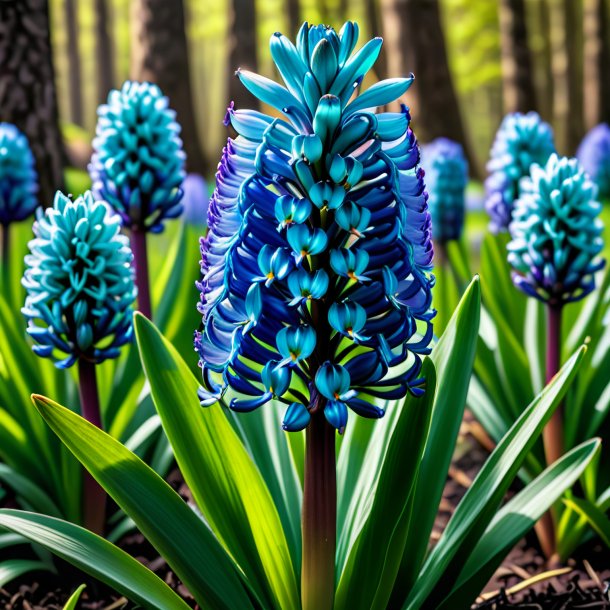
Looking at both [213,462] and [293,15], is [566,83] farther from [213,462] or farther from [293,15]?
[213,462]

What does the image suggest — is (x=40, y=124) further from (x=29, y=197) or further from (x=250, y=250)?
(x=250, y=250)

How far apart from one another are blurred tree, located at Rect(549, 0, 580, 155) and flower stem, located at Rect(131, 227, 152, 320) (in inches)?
488

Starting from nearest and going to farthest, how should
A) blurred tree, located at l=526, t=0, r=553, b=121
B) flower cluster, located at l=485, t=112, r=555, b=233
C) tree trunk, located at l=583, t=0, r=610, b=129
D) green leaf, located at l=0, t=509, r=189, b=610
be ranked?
green leaf, located at l=0, t=509, r=189, b=610 → flower cluster, located at l=485, t=112, r=555, b=233 → tree trunk, located at l=583, t=0, r=610, b=129 → blurred tree, located at l=526, t=0, r=553, b=121

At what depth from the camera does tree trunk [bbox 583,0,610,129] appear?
13109 mm

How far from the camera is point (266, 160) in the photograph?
1.65 meters

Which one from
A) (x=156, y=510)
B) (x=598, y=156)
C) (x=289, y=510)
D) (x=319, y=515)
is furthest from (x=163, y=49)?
(x=319, y=515)

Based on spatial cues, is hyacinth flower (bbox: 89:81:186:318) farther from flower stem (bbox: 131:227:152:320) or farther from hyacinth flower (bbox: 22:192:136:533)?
hyacinth flower (bbox: 22:192:136:533)

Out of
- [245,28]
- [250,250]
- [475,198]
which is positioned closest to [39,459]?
[250,250]

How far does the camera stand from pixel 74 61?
78.2 ft

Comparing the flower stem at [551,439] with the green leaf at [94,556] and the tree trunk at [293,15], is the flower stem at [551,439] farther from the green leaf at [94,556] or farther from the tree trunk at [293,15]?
A: the tree trunk at [293,15]

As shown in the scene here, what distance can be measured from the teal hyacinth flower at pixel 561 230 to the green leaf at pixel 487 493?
0.89m

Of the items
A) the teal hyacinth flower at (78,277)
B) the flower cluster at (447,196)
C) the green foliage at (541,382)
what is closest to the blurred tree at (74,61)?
the flower cluster at (447,196)

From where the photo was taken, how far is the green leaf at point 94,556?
177cm

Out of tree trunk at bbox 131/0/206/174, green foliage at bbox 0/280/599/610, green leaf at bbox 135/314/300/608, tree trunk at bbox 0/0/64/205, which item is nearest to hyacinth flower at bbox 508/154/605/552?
green foliage at bbox 0/280/599/610
